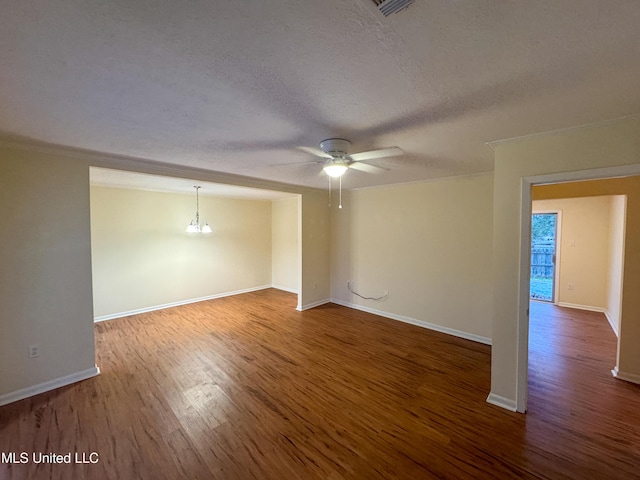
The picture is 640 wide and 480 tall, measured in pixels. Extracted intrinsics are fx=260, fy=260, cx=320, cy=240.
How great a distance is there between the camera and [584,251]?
5.39 m

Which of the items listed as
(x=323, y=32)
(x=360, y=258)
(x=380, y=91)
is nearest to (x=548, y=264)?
(x=360, y=258)

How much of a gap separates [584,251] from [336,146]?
6267 mm

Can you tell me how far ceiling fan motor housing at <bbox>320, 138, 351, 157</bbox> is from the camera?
2281 mm

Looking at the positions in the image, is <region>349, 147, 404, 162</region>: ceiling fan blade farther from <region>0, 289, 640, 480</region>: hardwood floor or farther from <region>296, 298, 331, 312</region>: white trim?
<region>296, 298, 331, 312</region>: white trim

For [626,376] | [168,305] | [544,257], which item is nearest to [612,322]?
[626,376]

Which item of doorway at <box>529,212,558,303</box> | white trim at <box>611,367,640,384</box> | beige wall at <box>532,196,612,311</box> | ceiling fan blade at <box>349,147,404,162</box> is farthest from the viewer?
doorway at <box>529,212,558,303</box>

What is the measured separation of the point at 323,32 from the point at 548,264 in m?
8.04

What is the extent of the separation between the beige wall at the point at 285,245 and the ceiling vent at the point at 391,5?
5579 millimetres

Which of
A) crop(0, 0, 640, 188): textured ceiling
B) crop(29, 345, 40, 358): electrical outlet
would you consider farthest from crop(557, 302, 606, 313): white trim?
crop(29, 345, 40, 358): electrical outlet

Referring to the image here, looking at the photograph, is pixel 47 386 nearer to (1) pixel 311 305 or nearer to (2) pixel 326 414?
(2) pixel 326 414

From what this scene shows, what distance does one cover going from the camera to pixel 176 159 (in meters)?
A: 3.04

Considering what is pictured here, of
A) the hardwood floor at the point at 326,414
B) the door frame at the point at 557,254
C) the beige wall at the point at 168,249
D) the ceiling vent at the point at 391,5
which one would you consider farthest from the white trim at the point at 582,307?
the ceiling vent at the point at 391,5

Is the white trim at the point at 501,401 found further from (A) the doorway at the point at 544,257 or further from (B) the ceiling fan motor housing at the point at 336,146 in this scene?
(A) the doorway at the point at 544,257

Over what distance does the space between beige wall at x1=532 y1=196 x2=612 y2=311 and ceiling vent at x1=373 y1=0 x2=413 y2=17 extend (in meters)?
6.50
